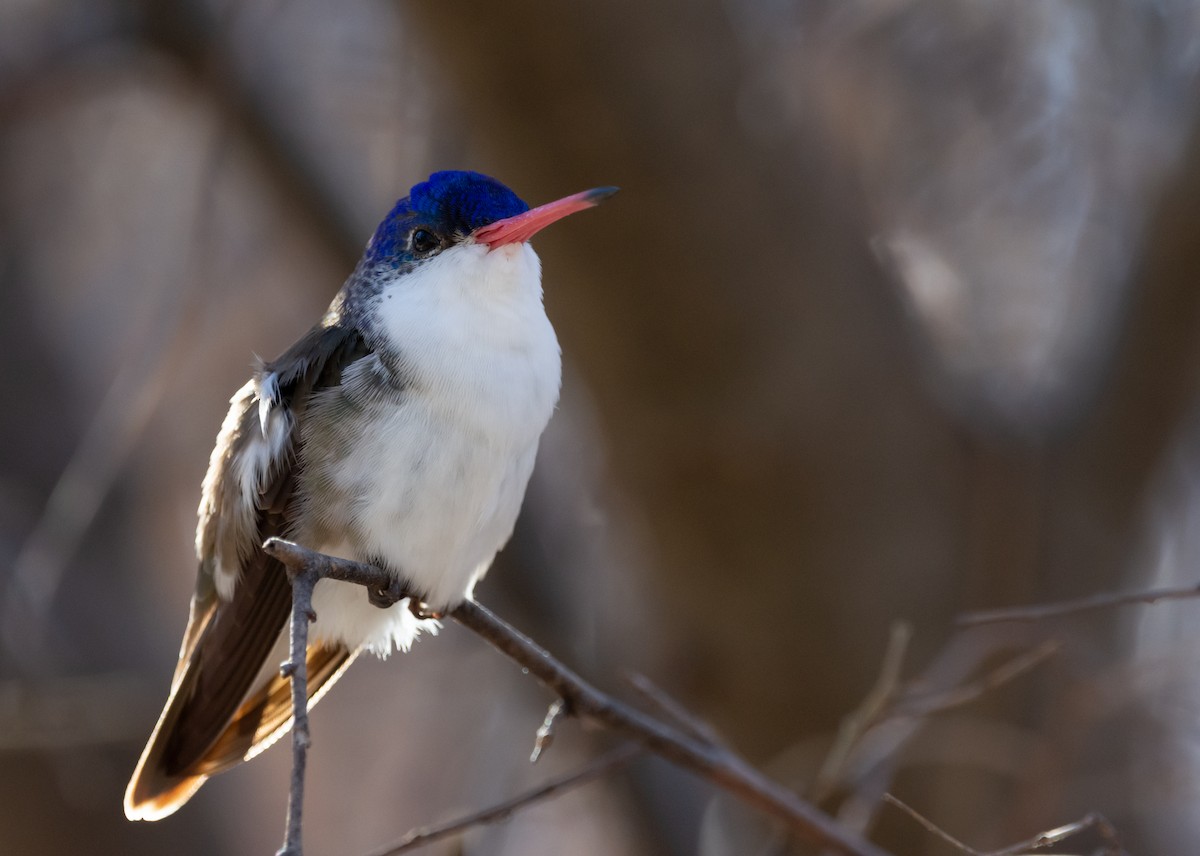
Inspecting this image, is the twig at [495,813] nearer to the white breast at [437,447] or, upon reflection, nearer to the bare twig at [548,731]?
the bare twig at [548,731]

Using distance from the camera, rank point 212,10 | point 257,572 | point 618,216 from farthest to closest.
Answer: point 212,10, point 618,216, point 257,572

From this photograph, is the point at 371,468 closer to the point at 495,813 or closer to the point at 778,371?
the point at 495,813

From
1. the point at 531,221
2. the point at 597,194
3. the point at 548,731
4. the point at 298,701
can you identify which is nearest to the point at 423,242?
the point at 531,221

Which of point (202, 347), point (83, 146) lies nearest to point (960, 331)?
point (202, 347)

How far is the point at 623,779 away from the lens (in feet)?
15.6

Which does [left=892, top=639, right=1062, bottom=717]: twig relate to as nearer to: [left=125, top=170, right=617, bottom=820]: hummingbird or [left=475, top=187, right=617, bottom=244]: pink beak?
[left=125, top=170, right=617, bottom=820]: hummingbird

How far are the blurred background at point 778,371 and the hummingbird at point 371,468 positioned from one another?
2.64 feet

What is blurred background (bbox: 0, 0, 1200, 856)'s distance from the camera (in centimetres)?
389

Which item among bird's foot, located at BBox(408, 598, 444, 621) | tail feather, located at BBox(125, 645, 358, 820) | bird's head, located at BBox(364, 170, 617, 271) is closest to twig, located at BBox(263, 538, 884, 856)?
bird's foot, located at BBox(408, 598, 444, 621)

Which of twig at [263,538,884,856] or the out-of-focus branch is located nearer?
twig at [263,538,884,856]

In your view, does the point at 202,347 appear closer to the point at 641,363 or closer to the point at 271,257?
the point at 271,257

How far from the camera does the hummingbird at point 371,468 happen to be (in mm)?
2652

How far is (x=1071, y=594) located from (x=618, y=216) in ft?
5.65

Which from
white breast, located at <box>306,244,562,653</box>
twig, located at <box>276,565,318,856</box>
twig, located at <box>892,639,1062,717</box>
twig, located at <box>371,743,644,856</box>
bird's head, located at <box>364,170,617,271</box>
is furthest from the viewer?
bird's head, located at <box>364,170,617,271</box>
